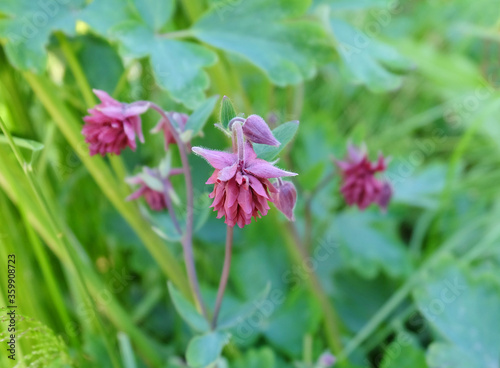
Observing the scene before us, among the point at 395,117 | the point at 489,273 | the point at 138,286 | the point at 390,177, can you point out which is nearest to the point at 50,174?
the point at 138,286

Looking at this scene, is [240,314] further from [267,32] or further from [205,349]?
[267,32]

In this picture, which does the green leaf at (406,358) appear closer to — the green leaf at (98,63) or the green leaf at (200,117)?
the green leaf at (200,117)

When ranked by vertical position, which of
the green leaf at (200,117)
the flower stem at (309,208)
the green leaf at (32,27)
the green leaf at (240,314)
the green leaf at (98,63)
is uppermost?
the green leaf at (32,27)

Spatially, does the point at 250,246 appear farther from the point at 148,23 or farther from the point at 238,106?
the point at 148,23

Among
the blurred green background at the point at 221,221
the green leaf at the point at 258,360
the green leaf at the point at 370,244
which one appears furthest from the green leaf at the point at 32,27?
the green leaf at the point at 370,244

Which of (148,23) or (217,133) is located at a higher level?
(148,23)
